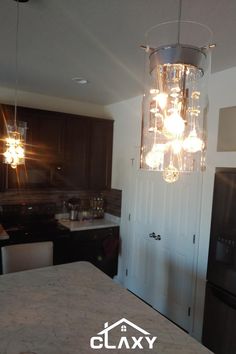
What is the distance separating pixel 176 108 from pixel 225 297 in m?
1.72

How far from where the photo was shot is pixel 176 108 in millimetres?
1139

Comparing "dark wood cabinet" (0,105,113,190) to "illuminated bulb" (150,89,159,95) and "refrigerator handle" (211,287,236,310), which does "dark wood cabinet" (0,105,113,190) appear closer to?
"refrigerator handle" (211,287,236,310)

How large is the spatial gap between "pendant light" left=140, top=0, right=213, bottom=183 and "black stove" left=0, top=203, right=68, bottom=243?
2340 mm

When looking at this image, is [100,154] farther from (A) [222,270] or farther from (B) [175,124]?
(B) [175,124]

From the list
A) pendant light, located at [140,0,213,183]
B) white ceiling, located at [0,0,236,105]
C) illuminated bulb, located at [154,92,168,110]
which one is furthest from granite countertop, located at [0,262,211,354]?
white ceiling, located at [0,0,236,105]

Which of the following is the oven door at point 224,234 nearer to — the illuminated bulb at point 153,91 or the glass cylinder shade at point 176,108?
the glass cylinder shade at point 176,108

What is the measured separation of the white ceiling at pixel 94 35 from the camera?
150cm

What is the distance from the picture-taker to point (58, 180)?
3.60 m

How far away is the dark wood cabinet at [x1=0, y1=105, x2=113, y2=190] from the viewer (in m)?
3.30

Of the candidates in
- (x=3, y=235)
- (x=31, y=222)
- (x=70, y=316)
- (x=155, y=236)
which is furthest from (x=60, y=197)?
(x=70, y=316)

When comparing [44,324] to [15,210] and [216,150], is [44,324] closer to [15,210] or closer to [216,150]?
[216,150]

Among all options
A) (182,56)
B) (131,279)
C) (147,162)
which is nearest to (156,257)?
(131,279)

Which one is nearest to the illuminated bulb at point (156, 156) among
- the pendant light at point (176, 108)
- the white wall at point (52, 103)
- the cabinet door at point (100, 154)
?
the pendant light at point (176, 108)

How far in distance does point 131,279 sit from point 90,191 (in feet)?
4.74
